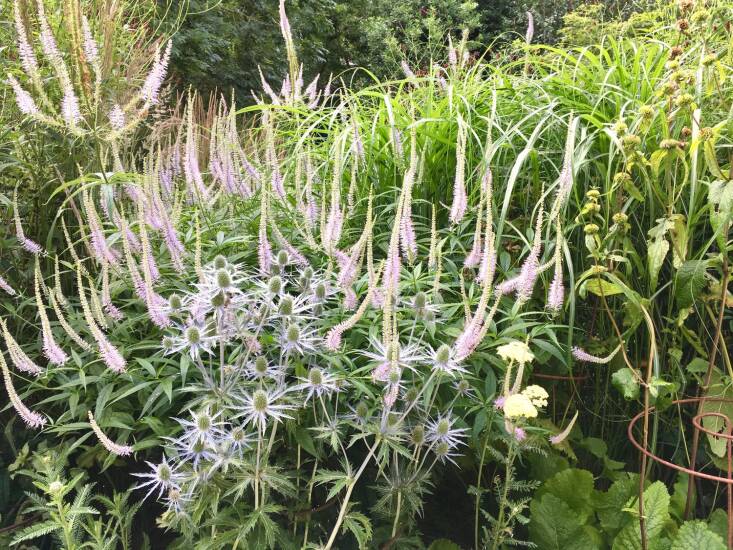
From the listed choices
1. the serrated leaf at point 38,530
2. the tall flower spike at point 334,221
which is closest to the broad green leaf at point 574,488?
the tall flower spike at point 334,221

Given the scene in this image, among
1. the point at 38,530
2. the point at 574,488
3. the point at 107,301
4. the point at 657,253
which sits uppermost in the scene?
the point at 657,253

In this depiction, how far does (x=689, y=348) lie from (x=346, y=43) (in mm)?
11297

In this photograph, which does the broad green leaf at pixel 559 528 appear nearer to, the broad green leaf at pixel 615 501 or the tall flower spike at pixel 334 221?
the broad green leaf at pixel 615 501

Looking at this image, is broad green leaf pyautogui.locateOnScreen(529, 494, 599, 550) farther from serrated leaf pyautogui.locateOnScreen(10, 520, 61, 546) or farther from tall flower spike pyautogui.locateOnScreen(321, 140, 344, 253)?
serrated leaf pyautogui.locateOnScreen(10, 520, 61, 546)

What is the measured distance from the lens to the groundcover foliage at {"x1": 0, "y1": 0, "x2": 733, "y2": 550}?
5.37 ft

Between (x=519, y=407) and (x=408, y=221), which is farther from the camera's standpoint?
(x=408, y=221)

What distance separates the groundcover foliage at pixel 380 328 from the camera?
1636 mm

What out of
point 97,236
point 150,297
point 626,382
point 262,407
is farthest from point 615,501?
point 97,236

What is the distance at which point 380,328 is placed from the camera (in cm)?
189

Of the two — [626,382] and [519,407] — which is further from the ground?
[519,407]

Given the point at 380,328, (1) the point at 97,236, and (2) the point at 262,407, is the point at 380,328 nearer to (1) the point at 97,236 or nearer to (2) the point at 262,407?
(2) the point at 262,407

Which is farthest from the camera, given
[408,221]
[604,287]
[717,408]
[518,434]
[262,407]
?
Result: [717,408]

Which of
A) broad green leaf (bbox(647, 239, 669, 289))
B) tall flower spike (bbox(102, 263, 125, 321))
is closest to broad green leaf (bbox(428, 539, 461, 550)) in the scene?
broad green leaf (bbox(647, 239, 669, 289))

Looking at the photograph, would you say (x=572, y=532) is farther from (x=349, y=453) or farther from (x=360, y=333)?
(x=360, y=333)
